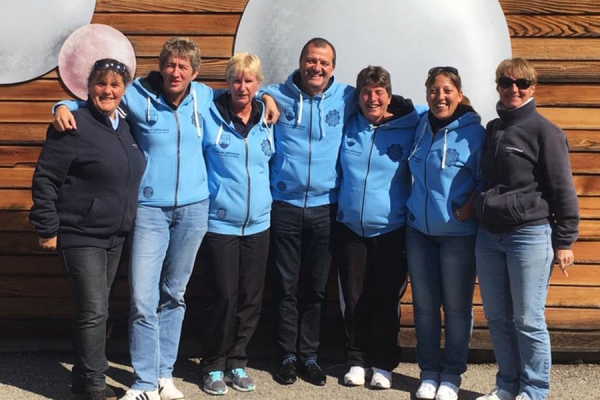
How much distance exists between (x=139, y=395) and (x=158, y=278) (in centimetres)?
58

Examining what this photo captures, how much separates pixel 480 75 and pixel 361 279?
1329 millimetres

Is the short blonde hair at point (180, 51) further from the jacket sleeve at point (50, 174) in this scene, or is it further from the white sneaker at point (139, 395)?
the white sneaker at point (139, 395)

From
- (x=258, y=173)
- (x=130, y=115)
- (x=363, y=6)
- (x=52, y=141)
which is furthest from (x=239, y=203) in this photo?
(x=363, y=6)

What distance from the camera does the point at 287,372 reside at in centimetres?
437

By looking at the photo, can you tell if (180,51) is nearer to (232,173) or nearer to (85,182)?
(232,173)

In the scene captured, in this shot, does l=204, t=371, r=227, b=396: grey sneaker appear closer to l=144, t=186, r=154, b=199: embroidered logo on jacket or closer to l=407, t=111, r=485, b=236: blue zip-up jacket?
l=144, t=186, r=154, b=199: embroidered logo on jacket

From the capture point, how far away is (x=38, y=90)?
4.61 meters

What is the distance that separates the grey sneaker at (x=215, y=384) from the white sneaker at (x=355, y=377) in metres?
0.65

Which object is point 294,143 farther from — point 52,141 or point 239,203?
point 52,141

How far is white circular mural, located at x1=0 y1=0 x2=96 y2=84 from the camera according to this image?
4500mm

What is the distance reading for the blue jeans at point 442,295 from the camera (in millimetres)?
4055


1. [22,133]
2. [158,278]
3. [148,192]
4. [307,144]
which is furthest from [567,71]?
[22,133]

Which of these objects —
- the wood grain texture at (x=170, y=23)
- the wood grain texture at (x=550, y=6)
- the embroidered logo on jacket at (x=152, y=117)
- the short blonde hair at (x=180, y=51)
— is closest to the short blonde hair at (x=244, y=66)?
the short blonde hair at (x=180, y=51)

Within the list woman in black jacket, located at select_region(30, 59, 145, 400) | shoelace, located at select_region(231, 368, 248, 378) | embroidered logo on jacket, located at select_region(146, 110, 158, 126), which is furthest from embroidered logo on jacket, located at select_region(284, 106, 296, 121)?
shoelace, located at select_region(231, 368, 248, 378)
